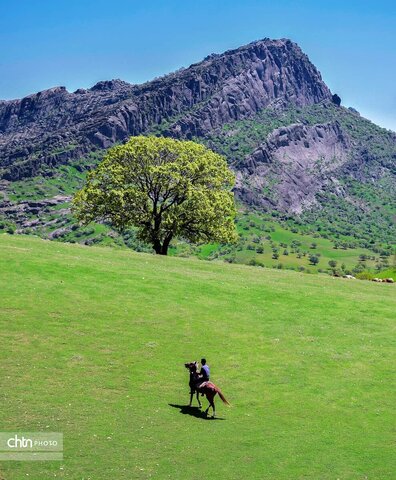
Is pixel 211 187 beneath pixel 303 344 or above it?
above

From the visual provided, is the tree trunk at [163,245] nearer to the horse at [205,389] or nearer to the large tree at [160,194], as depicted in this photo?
the large tree at [160,194]

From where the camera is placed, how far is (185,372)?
31.4 m

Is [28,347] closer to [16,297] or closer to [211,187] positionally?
[16,297]

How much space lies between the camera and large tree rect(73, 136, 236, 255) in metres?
70.3

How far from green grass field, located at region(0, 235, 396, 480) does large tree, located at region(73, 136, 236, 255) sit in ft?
63.9

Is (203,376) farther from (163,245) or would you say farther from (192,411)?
(163,245)

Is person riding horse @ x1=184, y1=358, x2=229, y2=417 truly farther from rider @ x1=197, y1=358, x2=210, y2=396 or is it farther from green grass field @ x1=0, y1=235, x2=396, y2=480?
green grass field @ x1=0, y1=235, x2=396, y2=480

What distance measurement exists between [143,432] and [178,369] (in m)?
Answer: 7.39

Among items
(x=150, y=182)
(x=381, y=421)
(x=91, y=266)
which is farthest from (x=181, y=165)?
(x=381, y=421)

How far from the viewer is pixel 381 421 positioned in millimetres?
27781

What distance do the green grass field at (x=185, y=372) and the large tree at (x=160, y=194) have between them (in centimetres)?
1947

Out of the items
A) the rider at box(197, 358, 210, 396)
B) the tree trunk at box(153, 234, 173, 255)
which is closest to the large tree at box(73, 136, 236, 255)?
the tree trunk at box(153, 234, 173, 255)

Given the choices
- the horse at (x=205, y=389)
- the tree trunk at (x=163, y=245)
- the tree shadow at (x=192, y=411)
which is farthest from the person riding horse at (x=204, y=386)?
the tree trunk at (x=163, y=245)

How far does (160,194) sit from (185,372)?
4347 cm
